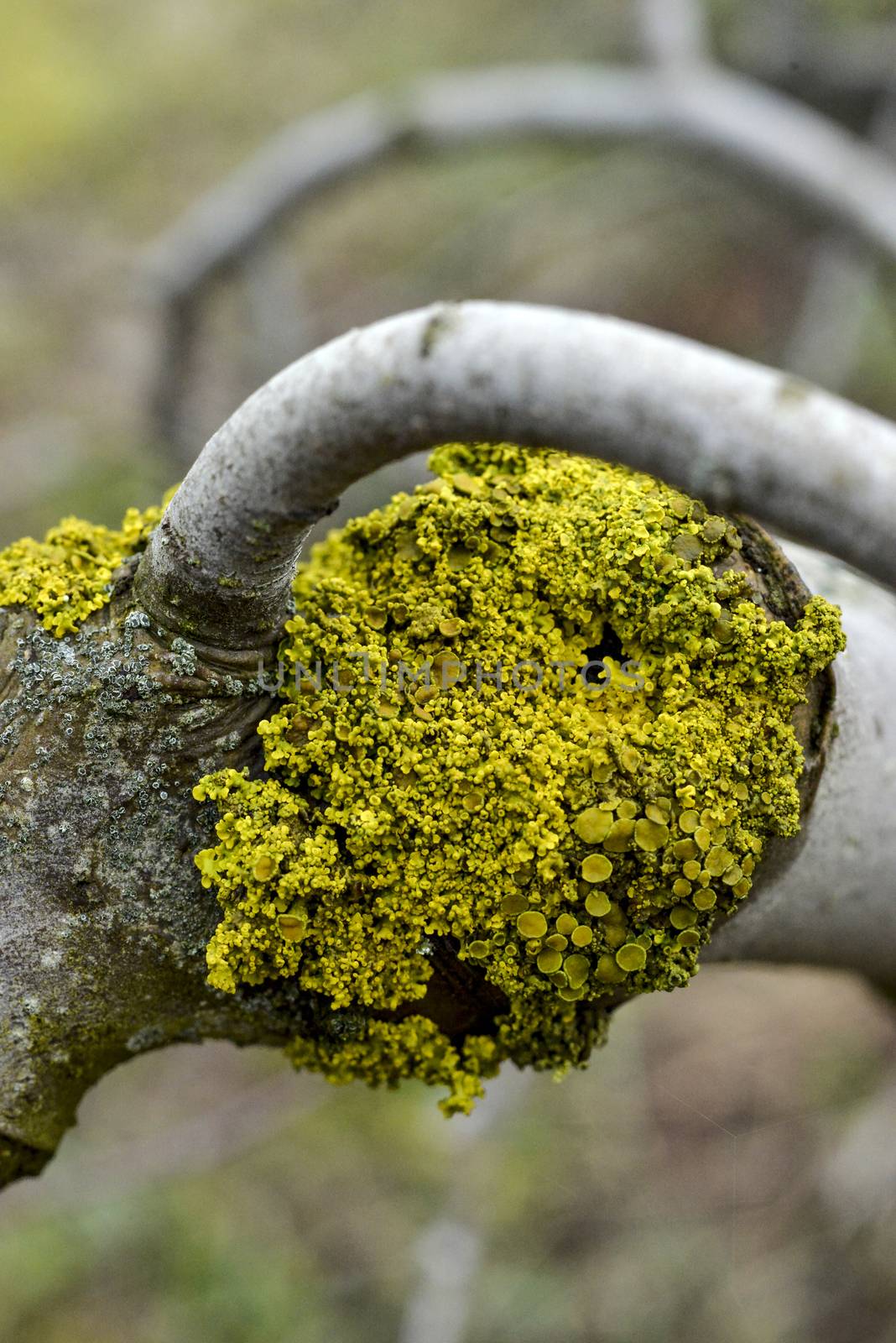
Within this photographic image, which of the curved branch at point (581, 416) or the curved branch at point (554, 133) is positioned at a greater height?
the curved branch at point (554, 133)

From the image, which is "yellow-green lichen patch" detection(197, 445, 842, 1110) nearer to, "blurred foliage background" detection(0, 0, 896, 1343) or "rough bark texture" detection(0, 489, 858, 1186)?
"rough bark texture" detection(0, 489, 858, 1186)

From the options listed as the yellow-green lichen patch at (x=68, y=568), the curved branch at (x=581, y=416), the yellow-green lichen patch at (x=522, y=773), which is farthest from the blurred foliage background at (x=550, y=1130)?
the curved branch at (x=581, y=416)

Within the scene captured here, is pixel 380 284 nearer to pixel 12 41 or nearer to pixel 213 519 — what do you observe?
pixel 12 41

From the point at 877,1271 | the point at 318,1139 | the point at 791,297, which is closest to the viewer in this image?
the point at 877,1271

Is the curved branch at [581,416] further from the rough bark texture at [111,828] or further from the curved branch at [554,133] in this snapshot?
the curved branch at [554,133]

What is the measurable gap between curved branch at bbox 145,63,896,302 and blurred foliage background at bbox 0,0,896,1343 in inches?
7.1

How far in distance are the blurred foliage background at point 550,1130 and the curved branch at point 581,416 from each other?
2.00 meters

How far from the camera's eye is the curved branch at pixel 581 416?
0.78m

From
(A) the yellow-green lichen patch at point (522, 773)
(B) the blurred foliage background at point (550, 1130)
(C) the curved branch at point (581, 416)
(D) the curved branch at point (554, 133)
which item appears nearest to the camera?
(C) the curved branch at point (581, 416)

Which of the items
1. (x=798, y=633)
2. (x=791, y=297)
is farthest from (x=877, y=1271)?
(x=791, y=297)

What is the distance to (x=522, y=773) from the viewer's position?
1.21 metres

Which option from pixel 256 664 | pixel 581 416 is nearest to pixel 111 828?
pixel 256 664

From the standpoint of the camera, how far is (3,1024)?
1266mm

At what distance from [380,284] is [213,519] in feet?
19.0
